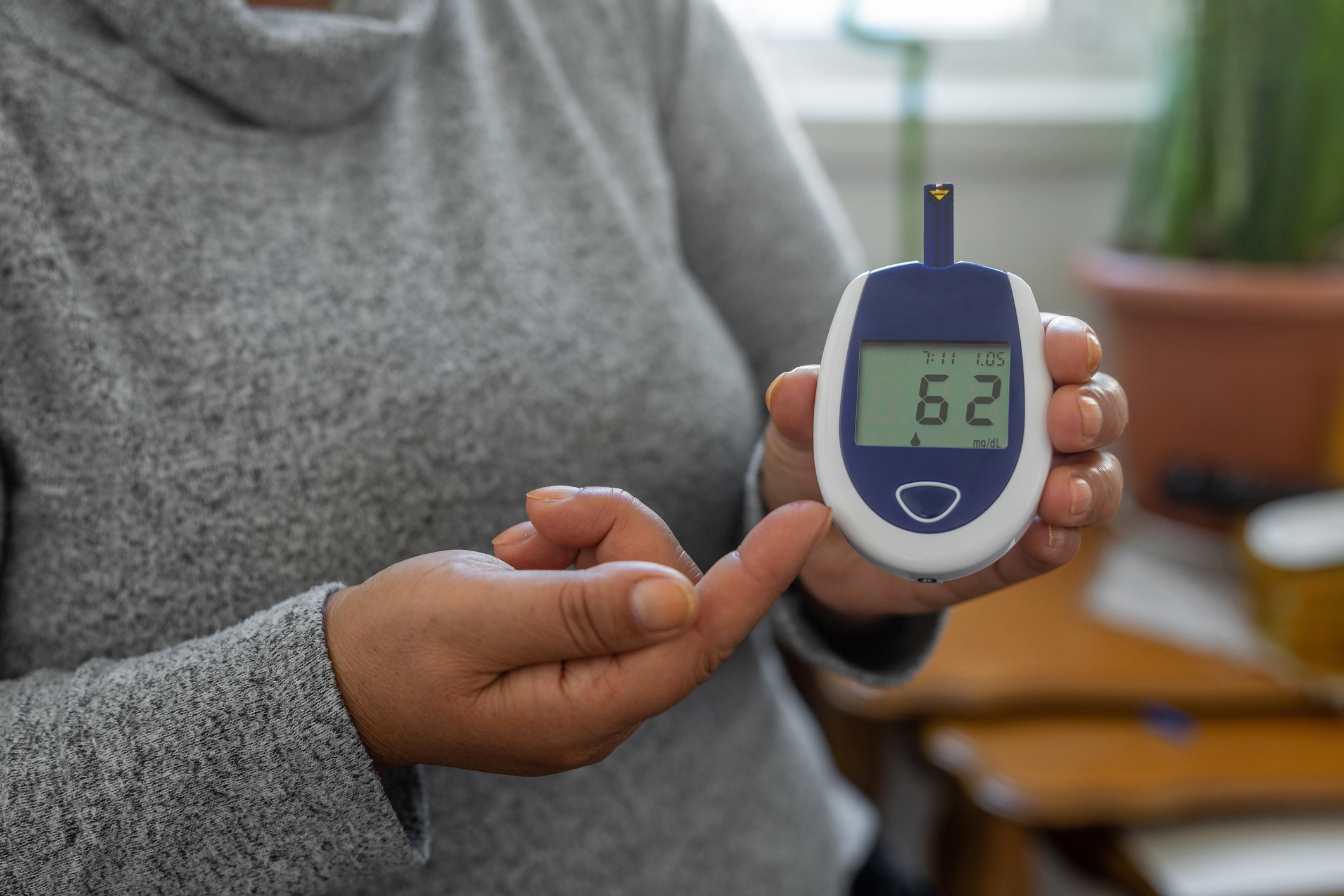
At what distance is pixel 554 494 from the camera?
→ 31 centimetres

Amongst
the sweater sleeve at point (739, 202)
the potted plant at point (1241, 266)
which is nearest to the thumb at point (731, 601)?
the sweater sleeve at point (739, 202)

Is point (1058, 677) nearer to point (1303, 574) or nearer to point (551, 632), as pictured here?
point (1303, 574)

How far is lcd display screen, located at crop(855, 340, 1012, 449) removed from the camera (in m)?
0.33

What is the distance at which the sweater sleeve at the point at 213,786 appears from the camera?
33cm

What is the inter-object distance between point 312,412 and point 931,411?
0.27m

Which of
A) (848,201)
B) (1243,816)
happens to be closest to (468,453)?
(1243,816)

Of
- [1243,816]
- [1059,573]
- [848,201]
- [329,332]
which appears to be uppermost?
[329,332]

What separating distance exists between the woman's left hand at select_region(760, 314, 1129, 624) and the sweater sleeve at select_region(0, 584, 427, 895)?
175 millimetres

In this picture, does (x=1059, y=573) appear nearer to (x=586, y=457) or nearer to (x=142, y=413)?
(x=586, y=457)

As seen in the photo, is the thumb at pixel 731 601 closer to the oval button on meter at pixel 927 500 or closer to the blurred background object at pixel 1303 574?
the oval button on meter at pixel 927 500

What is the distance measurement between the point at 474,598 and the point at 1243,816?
0.65 metres

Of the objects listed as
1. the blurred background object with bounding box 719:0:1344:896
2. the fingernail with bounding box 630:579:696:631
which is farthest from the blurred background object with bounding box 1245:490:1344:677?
the fingernail with bounding box 630:579:696:631

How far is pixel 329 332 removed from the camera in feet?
1.48

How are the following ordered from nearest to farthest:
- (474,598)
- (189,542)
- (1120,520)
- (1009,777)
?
(474,598), (189,542), (1009,777), (1120,520)
